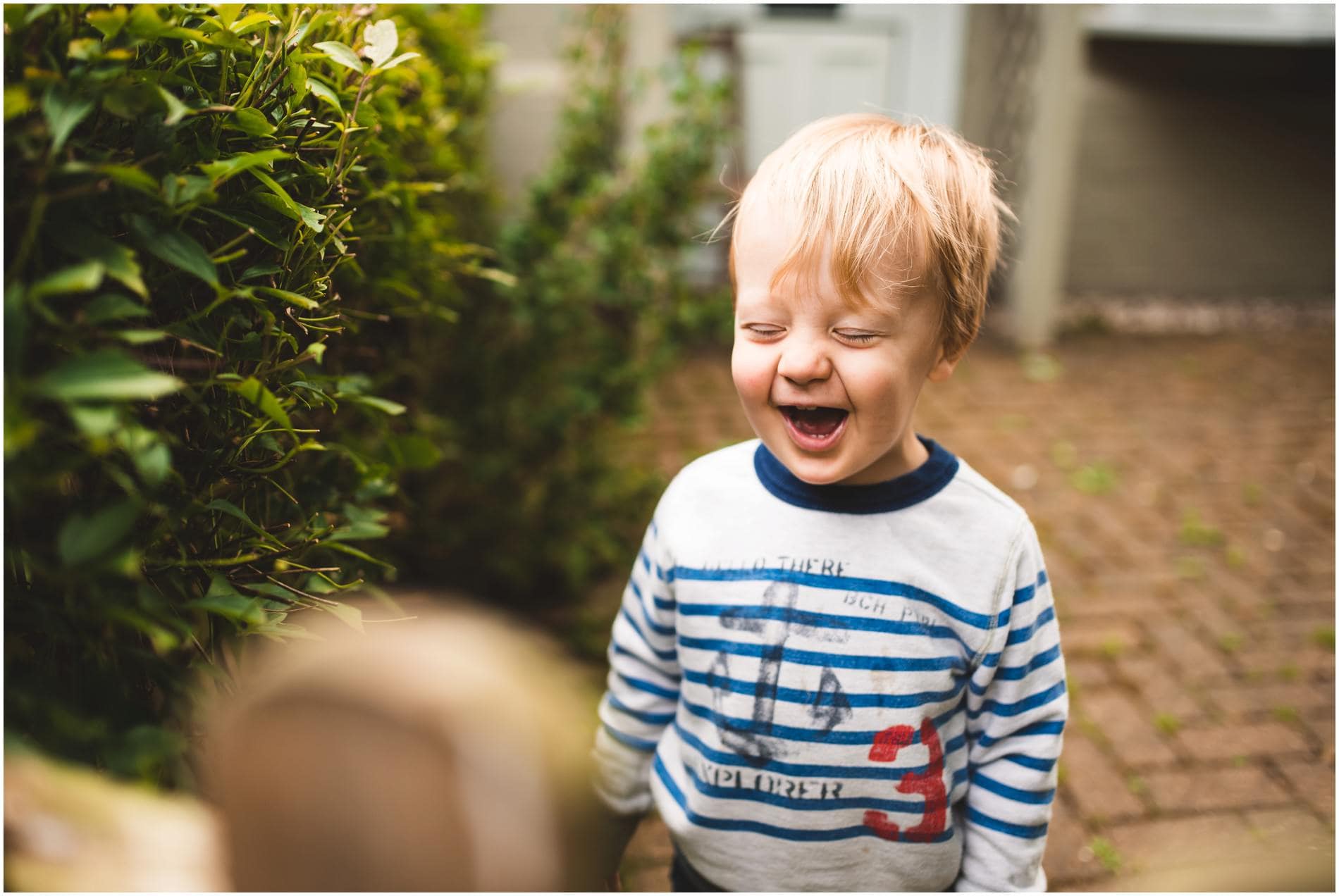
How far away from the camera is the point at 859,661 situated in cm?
137

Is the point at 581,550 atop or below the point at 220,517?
below

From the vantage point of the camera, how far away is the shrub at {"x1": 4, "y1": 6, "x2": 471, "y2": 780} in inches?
32.1

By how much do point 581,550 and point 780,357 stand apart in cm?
230

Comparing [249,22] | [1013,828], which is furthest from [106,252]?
[1013,828]

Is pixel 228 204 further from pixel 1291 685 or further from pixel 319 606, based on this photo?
pixel 1291 685

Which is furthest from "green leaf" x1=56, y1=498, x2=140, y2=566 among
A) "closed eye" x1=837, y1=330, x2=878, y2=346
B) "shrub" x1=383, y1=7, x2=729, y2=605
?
"shrub" x1=383, y1=7, x2=729, y2=605

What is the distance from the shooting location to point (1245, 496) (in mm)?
4773

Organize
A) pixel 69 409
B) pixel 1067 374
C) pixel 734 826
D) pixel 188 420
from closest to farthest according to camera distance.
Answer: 1. pixel 69 409
2. pixel 188 420
3. pixel 734 826
4. pixel 1067 374

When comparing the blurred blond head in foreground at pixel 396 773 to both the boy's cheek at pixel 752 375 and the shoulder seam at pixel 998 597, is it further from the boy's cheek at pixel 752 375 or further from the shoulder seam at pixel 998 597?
the shoulder seam at pixel 998 597

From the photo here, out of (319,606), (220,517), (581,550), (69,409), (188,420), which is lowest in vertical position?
(581,550)

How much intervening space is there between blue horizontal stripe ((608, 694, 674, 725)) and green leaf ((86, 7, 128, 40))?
3.79 feet

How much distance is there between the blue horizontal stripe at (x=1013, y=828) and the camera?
140 cm

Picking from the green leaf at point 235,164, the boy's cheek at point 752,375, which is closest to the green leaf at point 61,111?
the green leaf at point 235,164

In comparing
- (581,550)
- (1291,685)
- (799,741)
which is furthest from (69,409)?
(1291,685)
